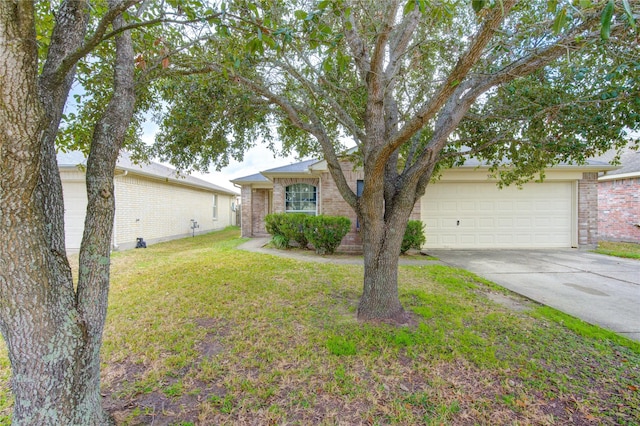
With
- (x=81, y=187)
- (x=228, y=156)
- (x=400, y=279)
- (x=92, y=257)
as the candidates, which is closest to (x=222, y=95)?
(x=228, y=156)

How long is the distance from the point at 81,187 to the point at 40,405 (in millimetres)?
9869

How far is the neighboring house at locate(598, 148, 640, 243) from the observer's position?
446 inches

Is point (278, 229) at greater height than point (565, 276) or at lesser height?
greater

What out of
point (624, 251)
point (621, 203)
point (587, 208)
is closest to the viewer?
point (624, 251)

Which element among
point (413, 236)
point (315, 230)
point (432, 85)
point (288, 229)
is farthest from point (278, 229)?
point (432, 85)

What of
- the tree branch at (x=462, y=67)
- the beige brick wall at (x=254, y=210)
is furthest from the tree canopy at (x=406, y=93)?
the beige brick wall at (x=254, y=210)

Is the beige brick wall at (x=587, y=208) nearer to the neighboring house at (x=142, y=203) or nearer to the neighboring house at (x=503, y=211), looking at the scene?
the neighboring house at (x=503, y=211)

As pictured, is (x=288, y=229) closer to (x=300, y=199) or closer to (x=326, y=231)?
(x=326, y=231)

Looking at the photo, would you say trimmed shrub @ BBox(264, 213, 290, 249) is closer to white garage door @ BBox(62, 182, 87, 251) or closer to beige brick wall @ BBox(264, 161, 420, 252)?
beige brick wall @ BBox(264, 161, 420, 252)

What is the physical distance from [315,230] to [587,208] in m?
9.67

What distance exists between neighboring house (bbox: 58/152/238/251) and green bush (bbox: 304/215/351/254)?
3931 millimetres

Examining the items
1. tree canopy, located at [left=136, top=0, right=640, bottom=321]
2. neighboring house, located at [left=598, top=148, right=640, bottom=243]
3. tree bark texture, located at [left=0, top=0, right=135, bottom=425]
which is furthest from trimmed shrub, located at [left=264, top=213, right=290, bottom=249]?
neighboring house, located at [left=598, top=148, right=640, bottom=243]

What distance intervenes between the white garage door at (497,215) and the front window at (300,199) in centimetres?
409

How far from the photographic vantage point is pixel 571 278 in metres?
6.31
